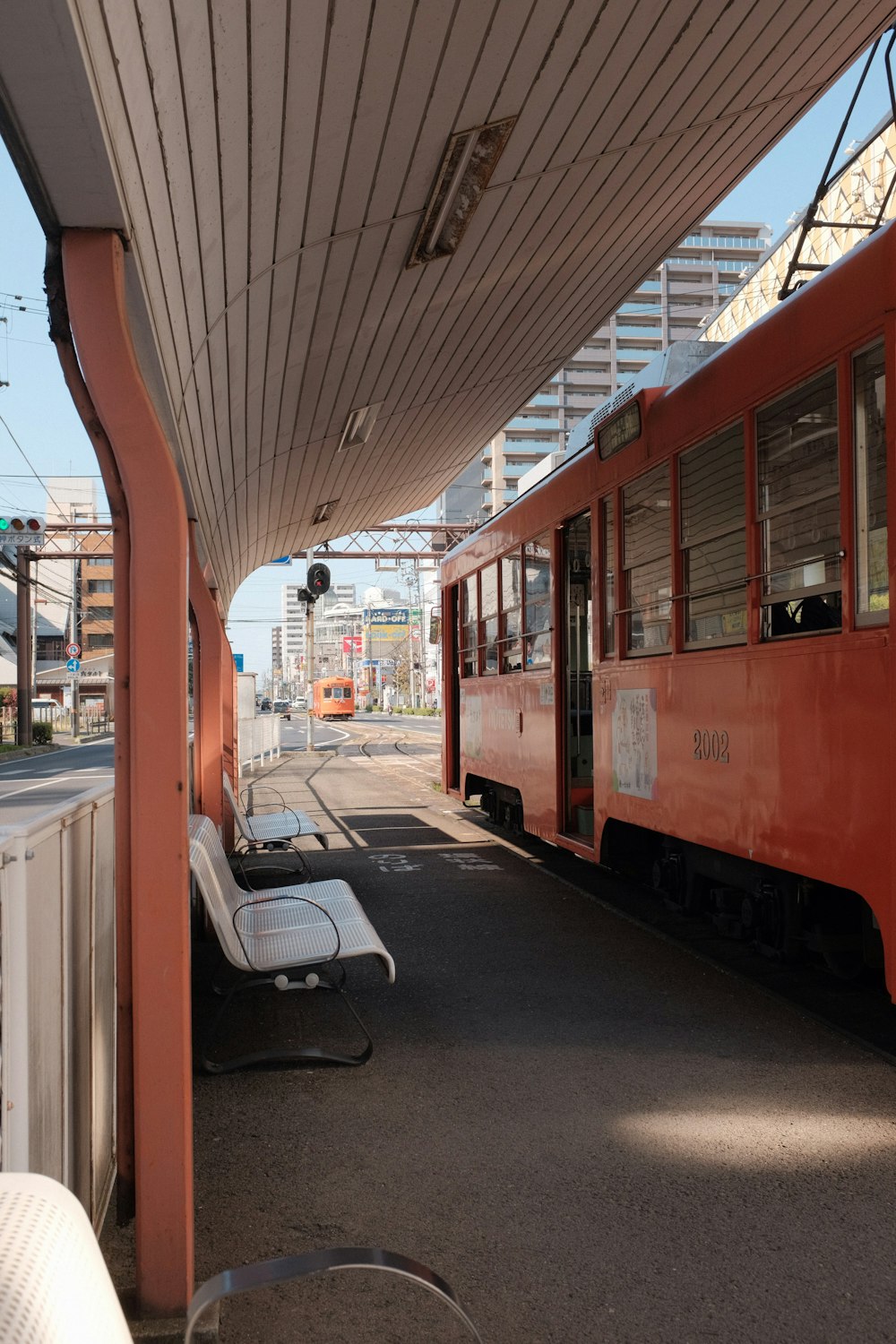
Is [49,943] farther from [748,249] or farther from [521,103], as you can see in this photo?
[748,249]

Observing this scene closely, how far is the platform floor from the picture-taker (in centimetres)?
268

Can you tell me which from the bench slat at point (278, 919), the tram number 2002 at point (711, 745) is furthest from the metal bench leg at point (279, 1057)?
the tram number 2002 at point (711, 745)

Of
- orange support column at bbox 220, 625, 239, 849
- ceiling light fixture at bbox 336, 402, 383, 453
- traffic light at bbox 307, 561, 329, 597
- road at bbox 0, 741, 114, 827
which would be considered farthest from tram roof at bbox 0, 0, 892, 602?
traffic light at bbox 307, 561, 329, 597

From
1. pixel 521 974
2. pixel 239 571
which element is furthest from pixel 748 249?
pixel 521 974

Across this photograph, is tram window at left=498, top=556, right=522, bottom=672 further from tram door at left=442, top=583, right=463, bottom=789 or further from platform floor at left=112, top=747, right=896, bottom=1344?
platform floor at left=112, top=747, right=896, bottom=1344

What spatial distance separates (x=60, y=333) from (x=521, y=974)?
13.8 feet

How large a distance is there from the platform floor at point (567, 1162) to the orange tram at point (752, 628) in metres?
0.73

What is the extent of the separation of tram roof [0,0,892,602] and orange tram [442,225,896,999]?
0.83 metres

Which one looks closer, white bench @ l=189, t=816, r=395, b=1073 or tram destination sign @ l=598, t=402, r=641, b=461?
white bench @ l=189, t=816, r=395, b=1073

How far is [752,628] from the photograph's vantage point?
15.6 feet

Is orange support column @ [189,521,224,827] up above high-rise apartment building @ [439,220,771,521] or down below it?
below

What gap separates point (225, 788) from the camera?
28.0 feet

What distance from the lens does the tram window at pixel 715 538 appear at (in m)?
4.97

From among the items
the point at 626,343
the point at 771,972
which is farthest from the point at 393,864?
the point at 626,343
